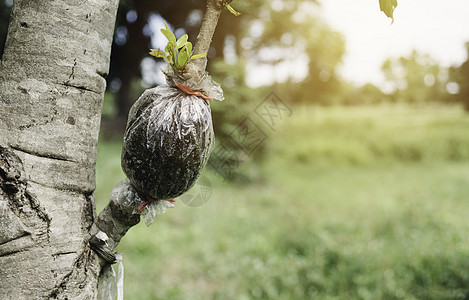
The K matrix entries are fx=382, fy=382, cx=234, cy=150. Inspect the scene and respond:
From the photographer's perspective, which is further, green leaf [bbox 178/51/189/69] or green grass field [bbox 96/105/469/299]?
green grass field [bbox 96/105/469/299]

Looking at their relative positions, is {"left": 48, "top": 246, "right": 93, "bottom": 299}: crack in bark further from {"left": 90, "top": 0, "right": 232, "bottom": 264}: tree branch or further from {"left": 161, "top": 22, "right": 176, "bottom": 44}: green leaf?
{"left": 161, "top": 22, "right": 176, "bottom": 44}: green leaf

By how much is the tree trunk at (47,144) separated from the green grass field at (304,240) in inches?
98.5

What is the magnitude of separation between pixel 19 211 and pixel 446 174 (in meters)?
8.92

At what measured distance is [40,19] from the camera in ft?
2.41

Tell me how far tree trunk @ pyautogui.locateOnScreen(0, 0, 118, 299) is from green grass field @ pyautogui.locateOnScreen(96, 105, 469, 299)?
250cm

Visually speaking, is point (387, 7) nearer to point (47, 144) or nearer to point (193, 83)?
point (193, 83)

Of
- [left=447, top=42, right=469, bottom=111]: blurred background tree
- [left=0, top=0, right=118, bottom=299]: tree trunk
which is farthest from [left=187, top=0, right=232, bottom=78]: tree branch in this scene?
[left=447, top=42, right=469, bottom=111]: blurred background tree

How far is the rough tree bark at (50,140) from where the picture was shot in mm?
707

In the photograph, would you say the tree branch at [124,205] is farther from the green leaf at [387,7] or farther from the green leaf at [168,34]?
the green leaf at [387,7]

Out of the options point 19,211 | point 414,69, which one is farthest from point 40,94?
point 414,69

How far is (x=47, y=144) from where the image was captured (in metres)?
0.73

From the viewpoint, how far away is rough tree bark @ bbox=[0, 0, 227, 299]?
0.71 meters

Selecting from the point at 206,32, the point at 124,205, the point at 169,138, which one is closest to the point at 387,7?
the point at 206,32

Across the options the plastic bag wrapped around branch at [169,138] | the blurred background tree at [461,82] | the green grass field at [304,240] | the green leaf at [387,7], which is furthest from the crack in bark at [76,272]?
the blurred background tree at [461,82]
